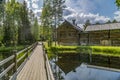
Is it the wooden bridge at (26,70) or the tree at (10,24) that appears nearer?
the wooden bridge at (26,70)

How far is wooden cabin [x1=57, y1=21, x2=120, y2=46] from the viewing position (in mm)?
53750

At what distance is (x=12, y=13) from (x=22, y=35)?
31.6 ft

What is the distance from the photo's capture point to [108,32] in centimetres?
5494

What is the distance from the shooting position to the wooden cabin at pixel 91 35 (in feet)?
176

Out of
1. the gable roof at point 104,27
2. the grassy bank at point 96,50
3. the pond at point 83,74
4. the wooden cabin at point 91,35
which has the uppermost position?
the gable roof at point 104,27

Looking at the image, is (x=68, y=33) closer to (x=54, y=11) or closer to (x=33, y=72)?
(x=54, y=11)

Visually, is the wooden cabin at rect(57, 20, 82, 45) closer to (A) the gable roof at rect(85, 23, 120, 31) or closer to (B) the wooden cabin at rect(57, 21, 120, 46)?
(B) the wooden cabin at rect(57, 21, 120, 46)

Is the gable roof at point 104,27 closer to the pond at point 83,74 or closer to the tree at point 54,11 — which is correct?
the tree at point 54,11

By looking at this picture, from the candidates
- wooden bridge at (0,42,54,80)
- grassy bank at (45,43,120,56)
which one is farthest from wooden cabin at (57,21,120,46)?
wooden bridge at (0,42,54,80)

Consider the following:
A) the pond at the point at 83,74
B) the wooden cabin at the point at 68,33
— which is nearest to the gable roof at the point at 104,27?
the wooden cabin at the point at 68,33

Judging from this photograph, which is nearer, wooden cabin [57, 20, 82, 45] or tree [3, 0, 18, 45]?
tree [3, 0, 18, 45]

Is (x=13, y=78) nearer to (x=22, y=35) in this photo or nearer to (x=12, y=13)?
(x=12, y=13)

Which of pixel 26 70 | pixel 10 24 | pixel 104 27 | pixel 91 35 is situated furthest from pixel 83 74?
pixel 10 24

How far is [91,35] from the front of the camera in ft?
193
